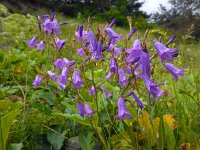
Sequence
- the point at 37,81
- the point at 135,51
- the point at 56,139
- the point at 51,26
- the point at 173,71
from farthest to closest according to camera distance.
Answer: the point at 37,81 < the point at 51,26 < the point at 56,139 < the point at 173,71 < the point at 135,51

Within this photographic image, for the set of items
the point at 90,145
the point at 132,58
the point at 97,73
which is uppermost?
the point at 132,58

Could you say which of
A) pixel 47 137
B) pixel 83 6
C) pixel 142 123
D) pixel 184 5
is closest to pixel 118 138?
pixel 142 123

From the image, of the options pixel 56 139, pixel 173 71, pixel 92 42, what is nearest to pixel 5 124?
pixel 56 139

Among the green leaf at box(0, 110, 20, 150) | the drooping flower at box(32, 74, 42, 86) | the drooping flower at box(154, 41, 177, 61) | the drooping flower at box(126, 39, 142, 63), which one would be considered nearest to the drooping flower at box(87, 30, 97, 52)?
the drooping flower at box(126, 39, 142, 63)

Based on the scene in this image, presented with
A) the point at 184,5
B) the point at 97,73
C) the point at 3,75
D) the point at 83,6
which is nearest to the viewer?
the point at 97,73

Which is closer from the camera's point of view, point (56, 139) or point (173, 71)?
point (173, 71)

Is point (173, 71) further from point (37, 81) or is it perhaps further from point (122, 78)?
point (37, 81)

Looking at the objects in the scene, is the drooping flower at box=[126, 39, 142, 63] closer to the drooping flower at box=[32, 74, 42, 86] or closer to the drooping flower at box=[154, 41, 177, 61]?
the drooping flower at box=[154, 41, 177, 61]

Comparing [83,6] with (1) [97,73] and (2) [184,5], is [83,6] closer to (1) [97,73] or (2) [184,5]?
(2) [184,5]

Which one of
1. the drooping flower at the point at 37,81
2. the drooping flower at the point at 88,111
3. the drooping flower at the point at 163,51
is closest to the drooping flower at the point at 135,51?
the drooping flower at the point at 163,51

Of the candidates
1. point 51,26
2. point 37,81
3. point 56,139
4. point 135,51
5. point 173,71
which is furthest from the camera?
point 37,81

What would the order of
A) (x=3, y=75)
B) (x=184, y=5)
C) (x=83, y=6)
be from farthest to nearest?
(x=184, y=5)
(x=83, y=6)
(x=3, y=75)
